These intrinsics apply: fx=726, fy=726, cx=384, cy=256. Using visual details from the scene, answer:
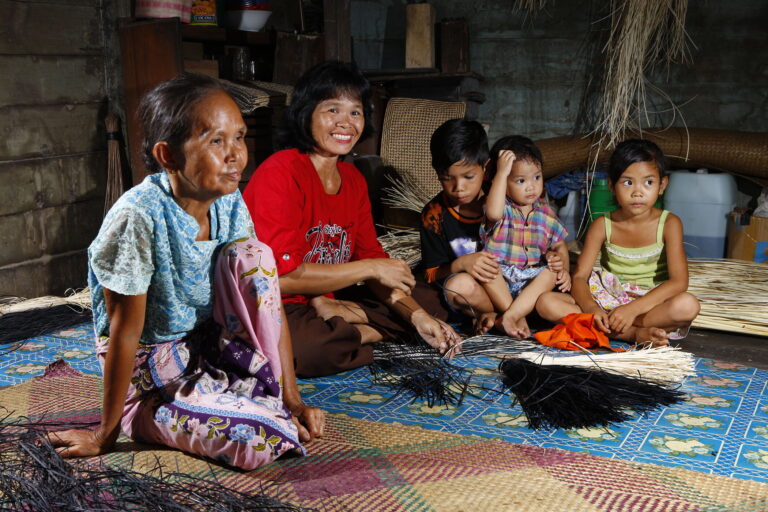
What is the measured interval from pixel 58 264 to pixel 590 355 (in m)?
2.92

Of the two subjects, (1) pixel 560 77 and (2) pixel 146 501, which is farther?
(1) pixel 560 77

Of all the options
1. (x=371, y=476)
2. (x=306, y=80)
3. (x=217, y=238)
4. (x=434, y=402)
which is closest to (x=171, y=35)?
(x=306, y=80)

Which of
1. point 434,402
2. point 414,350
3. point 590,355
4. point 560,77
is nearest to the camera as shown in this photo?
point 434,402

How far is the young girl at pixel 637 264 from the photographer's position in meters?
2.93

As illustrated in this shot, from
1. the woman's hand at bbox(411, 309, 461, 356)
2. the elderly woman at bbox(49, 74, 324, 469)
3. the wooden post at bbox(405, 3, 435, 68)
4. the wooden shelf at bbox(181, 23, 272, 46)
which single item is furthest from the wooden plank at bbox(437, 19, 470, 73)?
the elderly woman at bbox(49, 74, 324, 469)

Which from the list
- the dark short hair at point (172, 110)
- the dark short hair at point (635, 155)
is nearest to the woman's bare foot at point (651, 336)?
the dark short hair at point (635, 155)

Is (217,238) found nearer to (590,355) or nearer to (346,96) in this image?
(346,96)

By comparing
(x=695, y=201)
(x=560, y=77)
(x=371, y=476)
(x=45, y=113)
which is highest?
(x=560, y=77)

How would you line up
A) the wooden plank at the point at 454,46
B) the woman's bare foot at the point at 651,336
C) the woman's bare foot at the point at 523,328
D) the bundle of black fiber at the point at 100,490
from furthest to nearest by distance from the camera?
the wooden plank at the point at 454,46 < the woman's bare foot at the point at 523,328 < the woman's bare foot at the point at 651,336 < the bundle of black fiber at the point at 100,490

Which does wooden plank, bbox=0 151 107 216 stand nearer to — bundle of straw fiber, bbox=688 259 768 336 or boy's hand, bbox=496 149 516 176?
boy's hand, bbox=496 149 516 176

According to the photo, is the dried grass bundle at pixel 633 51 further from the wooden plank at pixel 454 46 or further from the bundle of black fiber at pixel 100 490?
the bundle of black fiber at pixel 100 490

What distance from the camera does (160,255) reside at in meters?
1.86

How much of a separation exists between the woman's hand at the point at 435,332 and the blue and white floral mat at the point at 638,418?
0.29 ft

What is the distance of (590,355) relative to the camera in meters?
2.71
